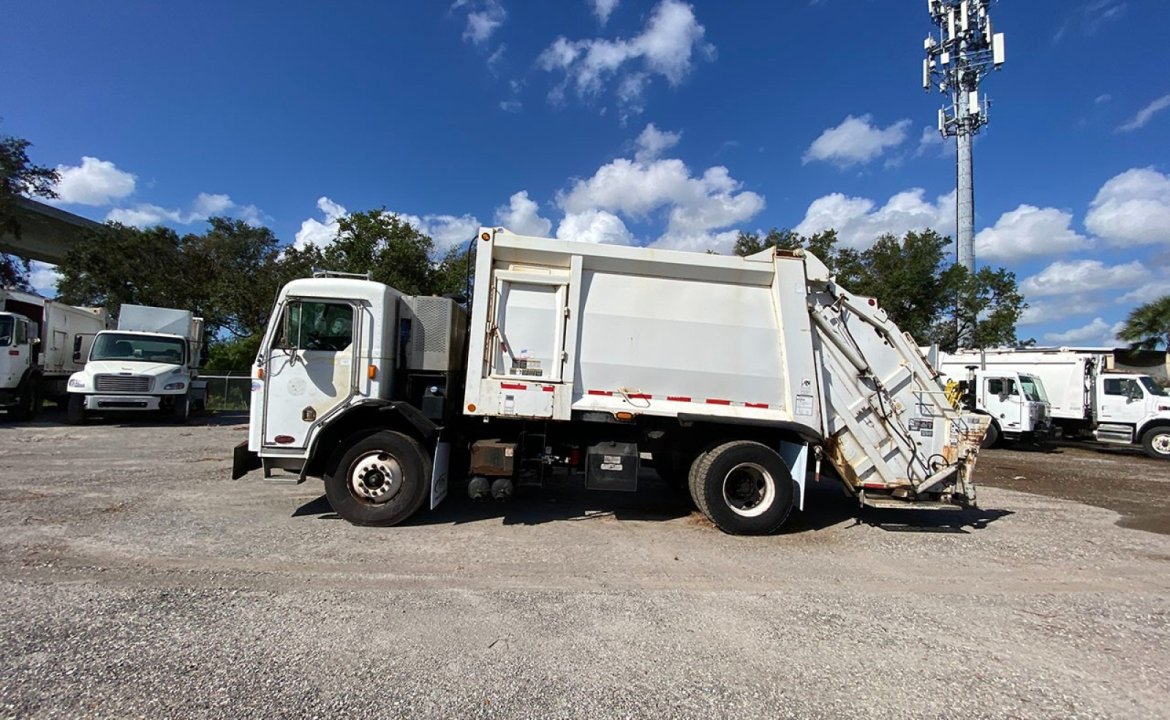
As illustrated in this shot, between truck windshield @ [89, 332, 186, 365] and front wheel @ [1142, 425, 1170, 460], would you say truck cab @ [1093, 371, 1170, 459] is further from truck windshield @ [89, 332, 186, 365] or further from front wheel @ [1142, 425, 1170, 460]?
truck windshield @ [89, 332, 186, 365]

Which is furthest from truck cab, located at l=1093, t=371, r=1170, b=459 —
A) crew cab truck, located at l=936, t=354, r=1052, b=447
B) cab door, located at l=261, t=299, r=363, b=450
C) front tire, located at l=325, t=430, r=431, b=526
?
cab door, located at l=261, t=299, r=363, b=450

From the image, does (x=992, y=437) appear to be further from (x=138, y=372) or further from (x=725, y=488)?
(x=138, y=372)

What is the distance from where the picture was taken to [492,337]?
604 cm

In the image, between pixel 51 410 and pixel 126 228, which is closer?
pixel 51 410

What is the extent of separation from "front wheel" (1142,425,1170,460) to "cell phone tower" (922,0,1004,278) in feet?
102

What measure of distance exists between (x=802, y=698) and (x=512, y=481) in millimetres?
3822

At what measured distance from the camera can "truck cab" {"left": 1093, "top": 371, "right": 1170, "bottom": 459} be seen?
14898mm

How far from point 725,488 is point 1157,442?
16.2 metres

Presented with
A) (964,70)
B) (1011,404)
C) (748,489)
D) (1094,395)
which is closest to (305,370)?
(748,489)

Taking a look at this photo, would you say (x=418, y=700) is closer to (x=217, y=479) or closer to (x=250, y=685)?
(x=250, y=685)

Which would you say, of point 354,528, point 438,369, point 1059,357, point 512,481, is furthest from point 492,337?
point 1059,357

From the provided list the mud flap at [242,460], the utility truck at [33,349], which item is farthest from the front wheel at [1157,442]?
the utility truck at [33,349]

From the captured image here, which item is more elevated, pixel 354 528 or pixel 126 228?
pixel 126 228

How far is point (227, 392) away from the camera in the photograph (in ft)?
65.1
